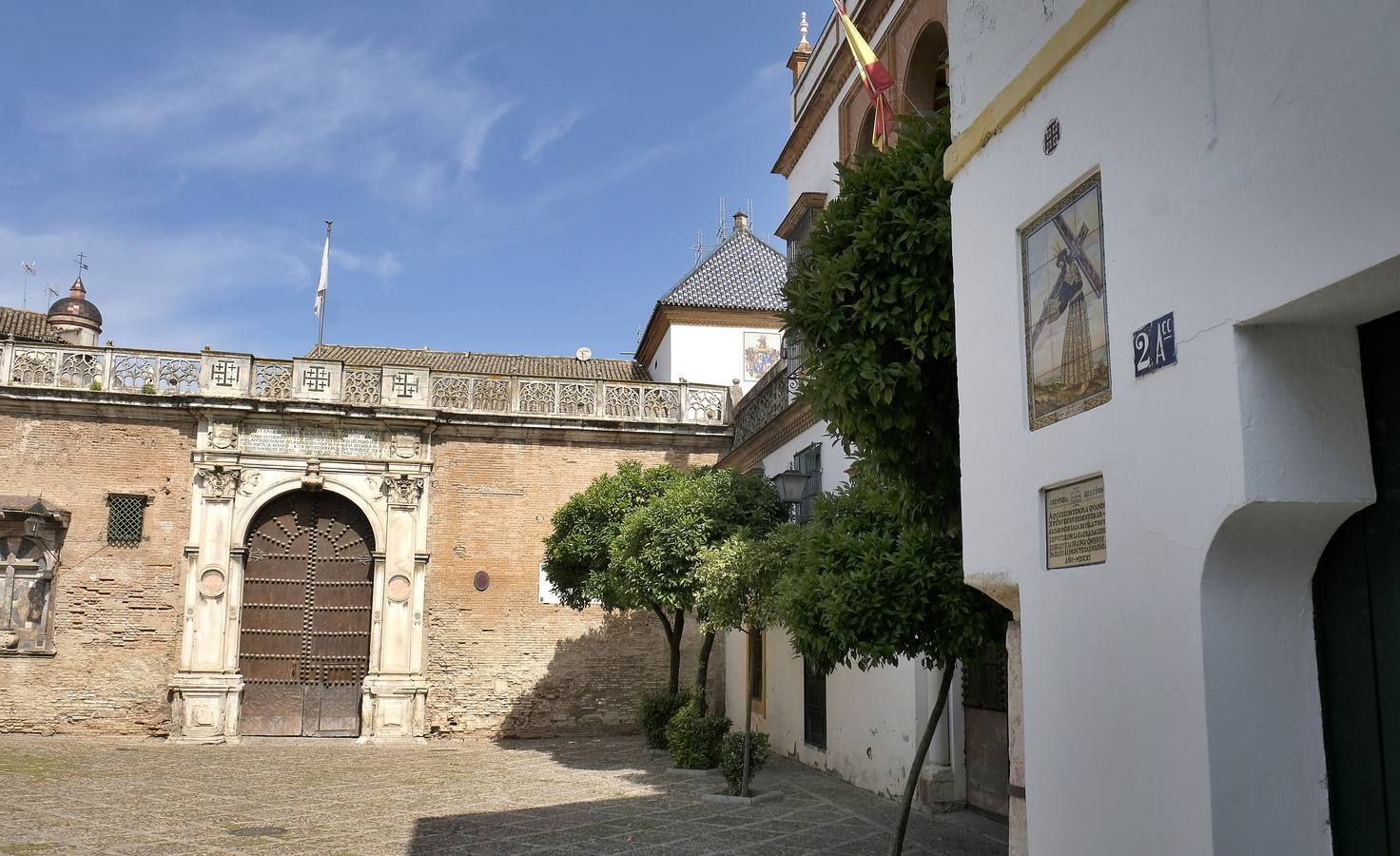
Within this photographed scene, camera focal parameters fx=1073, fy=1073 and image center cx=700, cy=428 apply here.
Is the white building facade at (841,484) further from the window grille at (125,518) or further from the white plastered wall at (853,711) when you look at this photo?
the window grille at (125,518)

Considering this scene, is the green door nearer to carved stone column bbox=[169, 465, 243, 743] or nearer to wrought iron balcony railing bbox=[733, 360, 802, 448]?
wrought iron balcony railing bbox=[733, 360, 802, 448]

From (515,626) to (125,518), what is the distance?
630 centimetres

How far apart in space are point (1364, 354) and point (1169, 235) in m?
0.68

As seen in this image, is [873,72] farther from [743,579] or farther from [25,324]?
[25,324]

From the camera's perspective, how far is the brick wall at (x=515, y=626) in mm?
17578

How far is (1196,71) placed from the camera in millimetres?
3414

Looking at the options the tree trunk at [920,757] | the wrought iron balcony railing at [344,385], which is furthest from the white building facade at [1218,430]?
the wrought iron balcony railing at [344,385]

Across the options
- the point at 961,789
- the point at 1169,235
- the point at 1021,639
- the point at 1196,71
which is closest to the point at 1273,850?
the point at 1021,639

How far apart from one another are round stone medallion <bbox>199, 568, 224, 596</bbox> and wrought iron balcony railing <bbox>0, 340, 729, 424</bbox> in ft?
9.12

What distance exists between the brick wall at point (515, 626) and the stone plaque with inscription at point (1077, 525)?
14223 mm

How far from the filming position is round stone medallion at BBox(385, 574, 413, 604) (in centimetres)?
1720

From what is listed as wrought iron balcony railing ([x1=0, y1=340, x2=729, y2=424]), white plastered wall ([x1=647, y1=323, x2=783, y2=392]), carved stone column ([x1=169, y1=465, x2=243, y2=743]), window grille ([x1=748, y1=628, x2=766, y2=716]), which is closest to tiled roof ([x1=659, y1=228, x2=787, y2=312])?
white plastered wall ([x1=647, y1=323, x2=783, y2=392])

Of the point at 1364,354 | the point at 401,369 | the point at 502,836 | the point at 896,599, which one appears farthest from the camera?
the point at 401,369

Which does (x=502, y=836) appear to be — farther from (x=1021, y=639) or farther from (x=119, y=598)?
(x=119, y=598)
